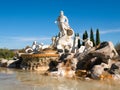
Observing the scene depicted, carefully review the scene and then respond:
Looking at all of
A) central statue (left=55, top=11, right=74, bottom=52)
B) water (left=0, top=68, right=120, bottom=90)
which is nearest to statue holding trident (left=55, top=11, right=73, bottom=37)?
central statue (left=55, top=11, right=74, bottom=52)

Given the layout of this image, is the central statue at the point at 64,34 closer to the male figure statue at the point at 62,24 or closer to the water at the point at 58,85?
the male figure statue at the point at 62,24

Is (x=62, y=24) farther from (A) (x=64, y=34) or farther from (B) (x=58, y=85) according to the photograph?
(B) (x=58, y=85)

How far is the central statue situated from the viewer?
2881 cm

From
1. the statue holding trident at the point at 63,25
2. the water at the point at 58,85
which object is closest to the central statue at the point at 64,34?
the statue holding trident at the point at 63,25

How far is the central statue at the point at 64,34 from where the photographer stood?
94.5 ft

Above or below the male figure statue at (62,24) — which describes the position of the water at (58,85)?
below

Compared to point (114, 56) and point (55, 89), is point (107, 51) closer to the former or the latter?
point (114, 56)

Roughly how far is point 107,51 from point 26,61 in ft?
37.2

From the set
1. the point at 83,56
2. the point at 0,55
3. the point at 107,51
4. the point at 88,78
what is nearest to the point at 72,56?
the point at 83,56

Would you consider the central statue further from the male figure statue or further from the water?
the water

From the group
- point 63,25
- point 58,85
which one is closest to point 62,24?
point 63,25

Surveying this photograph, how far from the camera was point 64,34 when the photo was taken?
29.4 meters

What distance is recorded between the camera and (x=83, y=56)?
71.1 ft

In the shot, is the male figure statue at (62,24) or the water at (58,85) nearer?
the water at (58,85)
